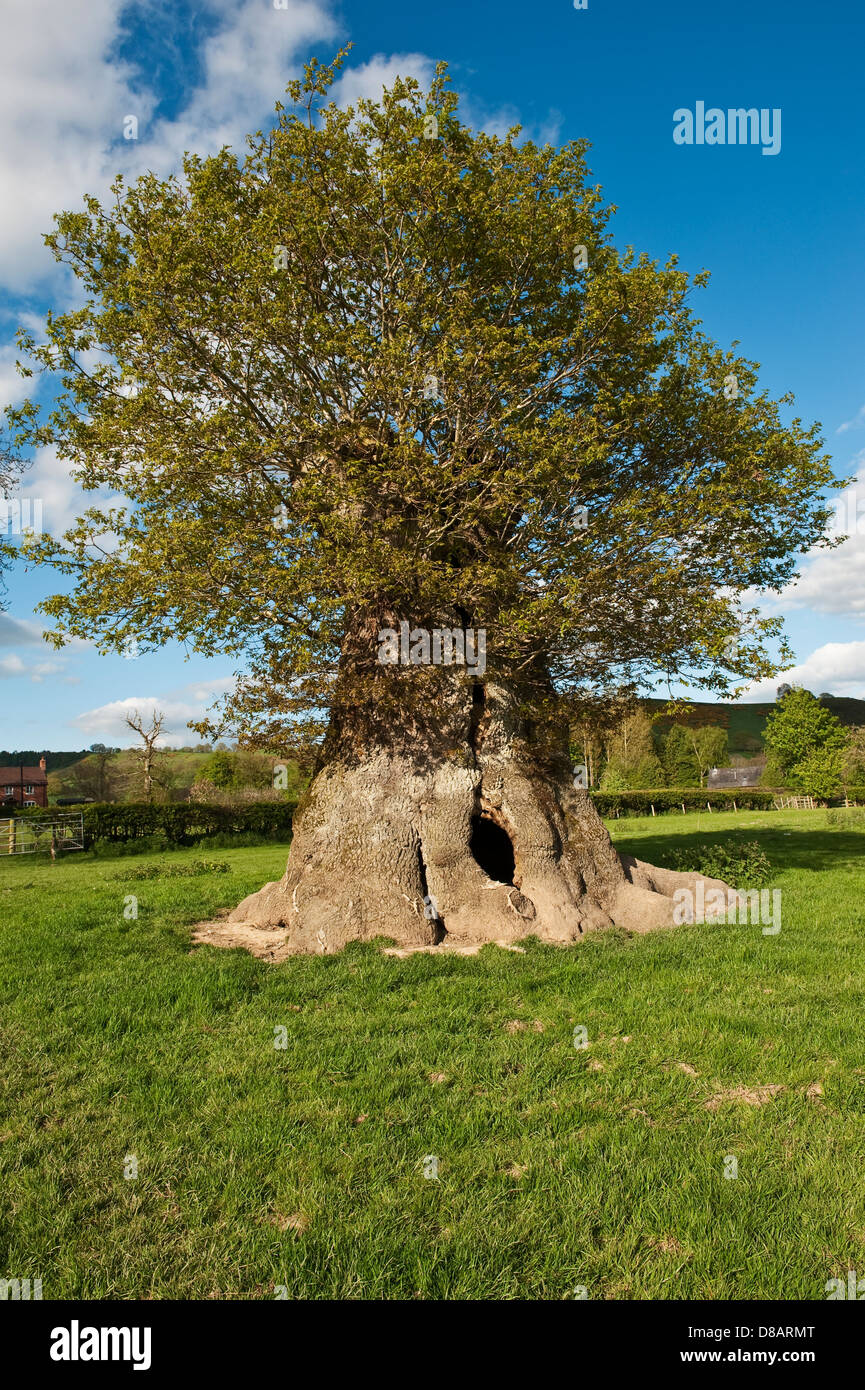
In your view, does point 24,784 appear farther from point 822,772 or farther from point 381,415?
point 381,415

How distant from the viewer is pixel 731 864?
15.1m

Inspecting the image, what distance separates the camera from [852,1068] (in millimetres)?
5922

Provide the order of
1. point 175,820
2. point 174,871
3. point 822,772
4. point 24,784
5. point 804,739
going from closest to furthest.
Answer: point 174,871 → point 175,820 → point 822,772 → point 804,739 → point 24,784

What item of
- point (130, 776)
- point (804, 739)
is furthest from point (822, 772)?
point (130, 776)

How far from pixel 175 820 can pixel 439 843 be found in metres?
24.3

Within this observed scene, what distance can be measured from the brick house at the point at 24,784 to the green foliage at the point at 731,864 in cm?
9383

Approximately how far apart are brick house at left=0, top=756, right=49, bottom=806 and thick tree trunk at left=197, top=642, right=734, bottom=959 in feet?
310

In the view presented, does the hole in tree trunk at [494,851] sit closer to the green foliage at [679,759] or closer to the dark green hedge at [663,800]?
the dark green hedge at [663,800]

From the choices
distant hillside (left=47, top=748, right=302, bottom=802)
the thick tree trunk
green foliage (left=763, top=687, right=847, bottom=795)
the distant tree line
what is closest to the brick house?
distant hillside (left=47, top=748, right=302, bottom=802)

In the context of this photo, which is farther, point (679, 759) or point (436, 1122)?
point (679, 759)

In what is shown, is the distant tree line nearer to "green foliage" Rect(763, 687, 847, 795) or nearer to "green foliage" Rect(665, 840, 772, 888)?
"green foliage" Rect(763, 687, 847, 795)

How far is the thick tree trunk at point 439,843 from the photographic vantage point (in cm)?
1009

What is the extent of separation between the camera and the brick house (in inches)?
3669

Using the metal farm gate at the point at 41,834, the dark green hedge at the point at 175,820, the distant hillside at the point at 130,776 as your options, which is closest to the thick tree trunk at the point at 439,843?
the metal farm gate at the point at 41,834
